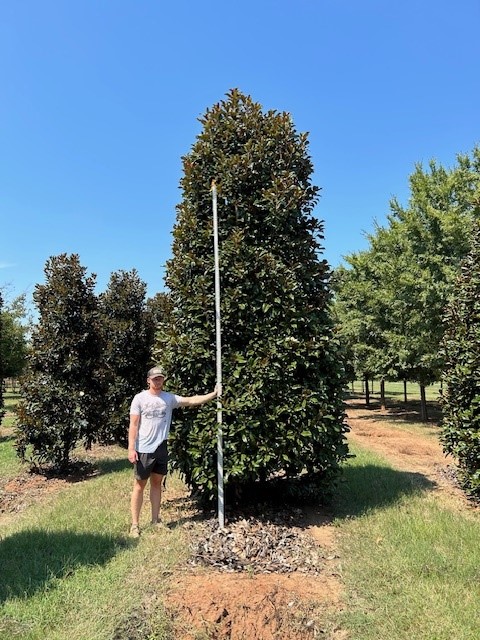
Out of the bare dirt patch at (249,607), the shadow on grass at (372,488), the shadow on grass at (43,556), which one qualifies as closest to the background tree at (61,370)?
the shadow on grass at (43,556)

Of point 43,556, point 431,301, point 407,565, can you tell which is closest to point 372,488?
point 407,565

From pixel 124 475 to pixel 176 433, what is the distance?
13.1 feet

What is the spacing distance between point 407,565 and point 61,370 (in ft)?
24.1

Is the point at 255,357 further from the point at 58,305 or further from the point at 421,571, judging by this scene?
the point at 58,305

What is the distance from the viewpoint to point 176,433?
582cm

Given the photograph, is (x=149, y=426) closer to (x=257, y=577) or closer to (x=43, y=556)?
(x=43, y=556)

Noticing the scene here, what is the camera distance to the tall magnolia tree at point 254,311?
567 cm

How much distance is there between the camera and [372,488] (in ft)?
24.4

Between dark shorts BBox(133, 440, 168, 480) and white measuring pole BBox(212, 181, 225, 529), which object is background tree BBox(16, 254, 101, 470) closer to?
Result: dark shorts BBox(133, 440, 168, 480)

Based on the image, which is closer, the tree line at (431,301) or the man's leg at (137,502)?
the man's leg at (137,502)

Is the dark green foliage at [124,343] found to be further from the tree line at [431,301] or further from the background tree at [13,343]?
the background tree at [13,343]

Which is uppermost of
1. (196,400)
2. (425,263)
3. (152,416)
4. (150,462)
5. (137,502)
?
(425,263)

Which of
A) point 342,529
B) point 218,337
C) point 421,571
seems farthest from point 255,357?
point 421,571

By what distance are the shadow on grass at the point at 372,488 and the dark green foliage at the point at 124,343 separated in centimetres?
613
